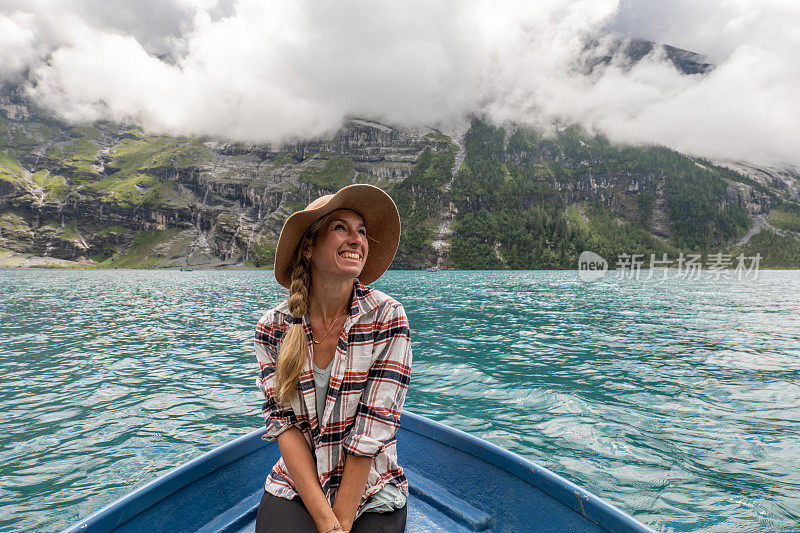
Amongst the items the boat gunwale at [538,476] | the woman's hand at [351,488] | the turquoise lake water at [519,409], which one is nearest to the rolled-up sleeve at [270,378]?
the woman's hand at [351,488]

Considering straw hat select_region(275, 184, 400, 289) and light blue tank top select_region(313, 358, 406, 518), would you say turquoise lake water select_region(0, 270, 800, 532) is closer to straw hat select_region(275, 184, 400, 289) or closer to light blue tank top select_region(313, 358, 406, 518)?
light blue tank top select_region(313, 358, 406, 518)

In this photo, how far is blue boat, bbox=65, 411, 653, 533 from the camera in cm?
306

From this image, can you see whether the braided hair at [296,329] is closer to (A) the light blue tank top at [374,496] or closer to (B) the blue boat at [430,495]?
(A) the light blue tank top at [374,496]

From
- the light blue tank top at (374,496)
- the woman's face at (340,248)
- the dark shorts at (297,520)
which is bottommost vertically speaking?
the dark shorts at (297,520)

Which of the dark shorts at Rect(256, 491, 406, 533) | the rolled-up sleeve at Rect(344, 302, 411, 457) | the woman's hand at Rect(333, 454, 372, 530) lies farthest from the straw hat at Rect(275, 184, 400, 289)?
the dark shorts at Rect(256, 491, 406, 533)

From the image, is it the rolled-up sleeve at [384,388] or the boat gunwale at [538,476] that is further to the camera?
the boat gunwale at [538,476]

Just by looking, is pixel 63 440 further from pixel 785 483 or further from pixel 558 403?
pixel 785 483

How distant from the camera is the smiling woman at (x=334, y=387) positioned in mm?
2605

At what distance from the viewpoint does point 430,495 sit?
411 centimetres

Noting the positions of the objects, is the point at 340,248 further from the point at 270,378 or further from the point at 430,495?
the point at 430,495

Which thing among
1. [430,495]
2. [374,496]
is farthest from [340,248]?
[430,495]

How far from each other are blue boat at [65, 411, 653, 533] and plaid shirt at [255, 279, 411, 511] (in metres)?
1.22

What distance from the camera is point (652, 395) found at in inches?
406

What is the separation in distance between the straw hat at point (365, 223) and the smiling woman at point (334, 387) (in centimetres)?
2
